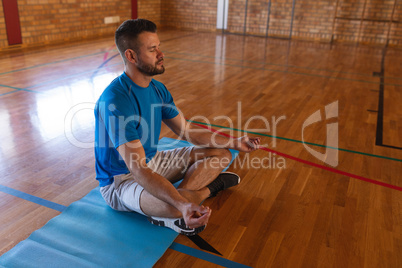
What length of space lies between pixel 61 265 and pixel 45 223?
1.31 ft

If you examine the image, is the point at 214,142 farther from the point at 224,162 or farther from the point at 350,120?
the point at 350,120

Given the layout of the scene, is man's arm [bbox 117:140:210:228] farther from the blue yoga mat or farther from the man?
the blue yoga mat

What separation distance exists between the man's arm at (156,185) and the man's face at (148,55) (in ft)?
1.26

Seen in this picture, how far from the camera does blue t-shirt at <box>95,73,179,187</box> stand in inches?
66.3

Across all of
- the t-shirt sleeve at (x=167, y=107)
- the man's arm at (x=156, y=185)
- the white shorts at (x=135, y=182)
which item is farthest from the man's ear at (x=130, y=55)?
the white shorts at (x=135, y=182)

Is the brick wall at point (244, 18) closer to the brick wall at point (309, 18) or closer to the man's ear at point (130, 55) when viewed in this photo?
the brick wall at point (309, 18)

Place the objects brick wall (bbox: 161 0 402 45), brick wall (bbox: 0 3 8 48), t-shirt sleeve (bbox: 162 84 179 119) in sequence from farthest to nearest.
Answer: brick wall (bbox: 161 0 402 45) → brick wall (bbox: 0 3 8 48) → t-shirt sleeve (bbox: 162 84 179 119)

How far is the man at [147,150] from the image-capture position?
164 cm

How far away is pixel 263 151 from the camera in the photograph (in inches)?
114

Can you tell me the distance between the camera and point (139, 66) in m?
1.79

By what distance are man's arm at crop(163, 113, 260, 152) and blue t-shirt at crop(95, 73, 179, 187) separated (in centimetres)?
10

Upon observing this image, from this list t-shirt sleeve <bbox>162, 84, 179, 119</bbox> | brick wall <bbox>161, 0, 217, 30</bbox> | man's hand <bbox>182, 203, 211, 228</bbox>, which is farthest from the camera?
brick wall <bbox>161, 0, 217, 30</bbox>

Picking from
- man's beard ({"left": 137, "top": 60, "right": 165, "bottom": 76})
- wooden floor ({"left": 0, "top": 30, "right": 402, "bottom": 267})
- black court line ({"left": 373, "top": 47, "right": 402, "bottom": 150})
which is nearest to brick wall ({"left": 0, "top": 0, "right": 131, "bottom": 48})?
wooden floor ({"left": 0, "top": 30, "right": 402, "bottom": 267})

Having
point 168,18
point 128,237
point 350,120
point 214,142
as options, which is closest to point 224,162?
point 214,142
